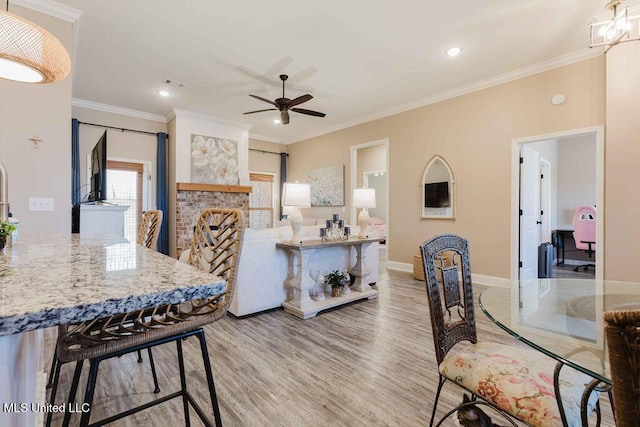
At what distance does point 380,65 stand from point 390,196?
2.34m

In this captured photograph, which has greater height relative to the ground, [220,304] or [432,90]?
[432,90]

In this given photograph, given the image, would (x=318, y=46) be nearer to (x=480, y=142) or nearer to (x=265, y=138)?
(x=480, y=142)

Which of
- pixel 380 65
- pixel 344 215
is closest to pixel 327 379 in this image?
pixel 380 65

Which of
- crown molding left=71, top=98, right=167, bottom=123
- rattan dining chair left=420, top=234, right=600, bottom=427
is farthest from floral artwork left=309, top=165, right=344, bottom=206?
rattan dining chair left=420, top=234, right=600, bottom=427

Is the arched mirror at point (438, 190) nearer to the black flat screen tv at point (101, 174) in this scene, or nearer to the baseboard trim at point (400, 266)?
the baseboard trim at point (400, 266)

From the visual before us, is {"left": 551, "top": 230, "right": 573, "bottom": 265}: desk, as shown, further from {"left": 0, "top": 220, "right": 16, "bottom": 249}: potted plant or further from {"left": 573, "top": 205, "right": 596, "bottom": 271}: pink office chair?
{"left": 0, "top": 220, "right": 16, "bottom": 249}: potted plant

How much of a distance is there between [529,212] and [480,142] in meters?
1.21

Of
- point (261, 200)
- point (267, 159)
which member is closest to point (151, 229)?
point (261, 200)

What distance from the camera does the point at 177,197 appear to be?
5500 millimetres

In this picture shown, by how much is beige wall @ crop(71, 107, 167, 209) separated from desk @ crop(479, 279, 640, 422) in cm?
603

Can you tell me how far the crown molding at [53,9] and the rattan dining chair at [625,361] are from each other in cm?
413

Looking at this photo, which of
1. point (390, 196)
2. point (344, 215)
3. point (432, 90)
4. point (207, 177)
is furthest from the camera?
point (344, 215)

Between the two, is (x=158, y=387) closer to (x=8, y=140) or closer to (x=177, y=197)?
(x=8, y=140)

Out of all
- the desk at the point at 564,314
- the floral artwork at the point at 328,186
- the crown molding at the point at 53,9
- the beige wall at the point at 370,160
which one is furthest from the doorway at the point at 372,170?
the crown molding at the point at 53,9
